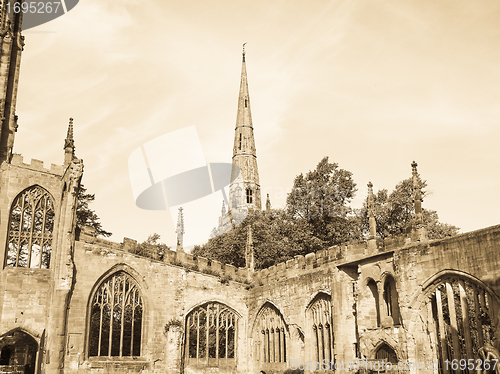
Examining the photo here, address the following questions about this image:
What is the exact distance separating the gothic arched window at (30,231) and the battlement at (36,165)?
87 centimetres

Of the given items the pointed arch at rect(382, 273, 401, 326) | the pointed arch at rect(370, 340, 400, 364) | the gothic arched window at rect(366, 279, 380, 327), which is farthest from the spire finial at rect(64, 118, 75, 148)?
the pointed arch at rect(370, 340, 400, 364)

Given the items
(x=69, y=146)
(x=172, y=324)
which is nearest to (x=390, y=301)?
(x=172, y=324)

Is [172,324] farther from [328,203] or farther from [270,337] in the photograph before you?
[328,203]

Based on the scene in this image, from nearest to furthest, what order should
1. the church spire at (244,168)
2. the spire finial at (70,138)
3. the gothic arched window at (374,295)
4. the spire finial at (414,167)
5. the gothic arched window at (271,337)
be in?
the spire finial at (414,167) → the gothic arched window at (374,295) → the gothic arched window at (271,337) → the spire finial at (70,138) → the church spire at (244,168)

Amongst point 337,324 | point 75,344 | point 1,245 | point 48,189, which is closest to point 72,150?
point 48,189

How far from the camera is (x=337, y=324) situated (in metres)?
19.4

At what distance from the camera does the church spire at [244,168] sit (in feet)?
172

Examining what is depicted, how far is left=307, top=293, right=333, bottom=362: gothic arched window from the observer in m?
20.3

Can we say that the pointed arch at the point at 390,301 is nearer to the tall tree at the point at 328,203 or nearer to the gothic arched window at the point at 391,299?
the gothic arched window at the point at 391,299

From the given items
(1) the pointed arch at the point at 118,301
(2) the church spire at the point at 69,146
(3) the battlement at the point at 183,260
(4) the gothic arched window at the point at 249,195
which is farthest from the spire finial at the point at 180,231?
(4) the gothic arched window at the point at 249,195

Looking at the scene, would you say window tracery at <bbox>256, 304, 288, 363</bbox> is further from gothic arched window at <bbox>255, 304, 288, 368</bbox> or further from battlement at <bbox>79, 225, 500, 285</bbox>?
battlement at <bbox>79, 225, 500, 285</bbox>

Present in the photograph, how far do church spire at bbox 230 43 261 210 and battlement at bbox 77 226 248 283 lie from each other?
81.7 ft

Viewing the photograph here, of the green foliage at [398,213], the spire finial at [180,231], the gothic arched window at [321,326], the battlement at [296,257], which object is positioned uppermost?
the green foliage at [398,213]

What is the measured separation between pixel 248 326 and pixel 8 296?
11.3 m
